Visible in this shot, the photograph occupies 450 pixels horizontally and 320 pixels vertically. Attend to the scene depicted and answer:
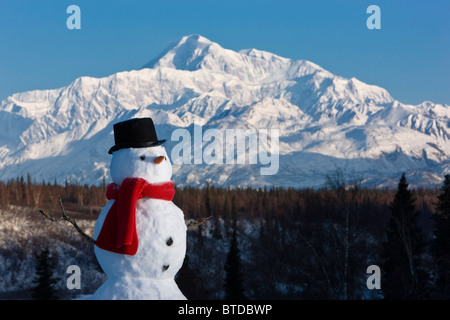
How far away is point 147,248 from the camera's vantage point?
8.70 m

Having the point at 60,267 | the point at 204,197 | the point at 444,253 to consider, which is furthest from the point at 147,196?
the point at 204,197

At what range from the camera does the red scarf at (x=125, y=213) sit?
852cm

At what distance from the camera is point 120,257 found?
870cm

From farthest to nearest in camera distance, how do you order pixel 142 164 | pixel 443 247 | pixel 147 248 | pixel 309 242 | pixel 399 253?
pixel 399 253
pixel 443 247
pixel 309 242
pixel 142 164
pixel 147 248

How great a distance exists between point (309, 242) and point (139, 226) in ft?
59.5

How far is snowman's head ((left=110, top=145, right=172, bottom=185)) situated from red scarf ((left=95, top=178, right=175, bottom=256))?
0.12m

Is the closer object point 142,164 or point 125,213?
point 125,213

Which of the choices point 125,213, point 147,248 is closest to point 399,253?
point 147,248

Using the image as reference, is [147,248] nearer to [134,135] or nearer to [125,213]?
[125,213]

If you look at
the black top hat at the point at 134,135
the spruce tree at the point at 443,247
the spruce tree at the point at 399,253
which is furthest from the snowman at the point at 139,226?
the spruce tree at the point at 399,253

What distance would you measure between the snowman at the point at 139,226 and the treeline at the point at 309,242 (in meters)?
10.6
